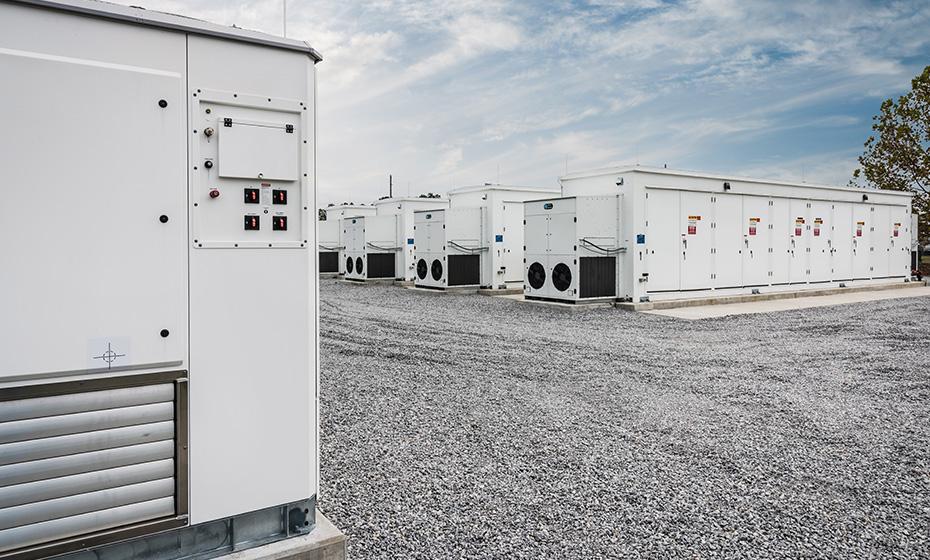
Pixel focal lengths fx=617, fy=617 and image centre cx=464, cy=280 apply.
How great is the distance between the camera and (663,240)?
37.9ft

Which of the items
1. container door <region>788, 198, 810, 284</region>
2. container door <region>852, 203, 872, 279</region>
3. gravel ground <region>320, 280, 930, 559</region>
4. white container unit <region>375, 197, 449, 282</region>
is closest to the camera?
gravel ground <region>320, 280, 930, 559</region>

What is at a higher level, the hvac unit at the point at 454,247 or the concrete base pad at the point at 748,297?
the hvac unit at the point at 454,247

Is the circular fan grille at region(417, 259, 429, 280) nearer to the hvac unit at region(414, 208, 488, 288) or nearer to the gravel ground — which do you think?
the hvac unit at region(414, 208, 488, 288)

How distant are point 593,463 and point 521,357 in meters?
3.25

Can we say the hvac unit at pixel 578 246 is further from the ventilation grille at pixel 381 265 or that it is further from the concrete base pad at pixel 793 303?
the ventilation grille at pixel 381 265

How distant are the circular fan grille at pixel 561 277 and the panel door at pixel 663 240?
149cm

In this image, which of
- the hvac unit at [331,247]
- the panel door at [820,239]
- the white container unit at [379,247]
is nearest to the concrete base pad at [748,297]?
the panel door at [820,239]

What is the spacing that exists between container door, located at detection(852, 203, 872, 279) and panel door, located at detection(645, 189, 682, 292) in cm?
689

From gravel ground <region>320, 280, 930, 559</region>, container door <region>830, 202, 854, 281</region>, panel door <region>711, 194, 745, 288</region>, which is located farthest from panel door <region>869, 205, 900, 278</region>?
gravel ground <region>320, 280, 930, 559</region>

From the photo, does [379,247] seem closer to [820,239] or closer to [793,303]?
[793,303]

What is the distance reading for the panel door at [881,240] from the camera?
52.9 feet

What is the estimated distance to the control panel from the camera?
7.20 feet

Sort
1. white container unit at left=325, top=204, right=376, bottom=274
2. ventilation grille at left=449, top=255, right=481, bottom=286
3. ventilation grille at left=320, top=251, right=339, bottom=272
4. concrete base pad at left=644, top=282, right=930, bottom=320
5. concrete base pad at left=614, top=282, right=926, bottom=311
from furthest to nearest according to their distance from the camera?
ventilation grille at left=320, top=251, right=339, bottom=272 → white container unit at left=325, top=204, right=376, bottom=274 → ventilation grille at left=449, top=255, right=481, bottom=286 → concrete base pad at left=614, top=282, right=926, bottom=311 → concrete base pad at left=644, top=282, right=930, bottom=320

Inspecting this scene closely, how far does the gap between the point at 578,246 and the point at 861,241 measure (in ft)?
30.9
